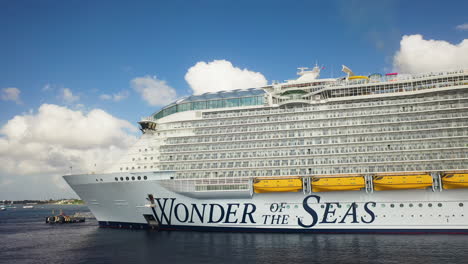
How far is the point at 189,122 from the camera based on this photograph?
42906 millimetres

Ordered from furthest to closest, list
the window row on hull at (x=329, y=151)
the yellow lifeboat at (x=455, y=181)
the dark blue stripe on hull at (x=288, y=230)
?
the window row on hull at (x=329, y=151) → the dark blue stripe on hull at (x=288, y=230) → the yellow lifeboat at (x=455, y=181)

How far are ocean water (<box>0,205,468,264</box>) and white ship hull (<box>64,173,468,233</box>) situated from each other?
102 cm

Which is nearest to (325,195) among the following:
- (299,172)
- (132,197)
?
(299,172)

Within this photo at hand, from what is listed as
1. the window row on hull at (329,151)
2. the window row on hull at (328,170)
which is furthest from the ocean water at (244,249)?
the window row on hull at (329,151)

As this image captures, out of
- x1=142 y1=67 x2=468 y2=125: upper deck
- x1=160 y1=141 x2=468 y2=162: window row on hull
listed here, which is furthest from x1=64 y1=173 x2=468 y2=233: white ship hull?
x1=142 y1=67 x2=468 y2=125: upper deck

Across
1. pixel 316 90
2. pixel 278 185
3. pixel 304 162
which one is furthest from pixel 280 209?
pixel 316 90

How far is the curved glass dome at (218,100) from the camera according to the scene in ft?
139

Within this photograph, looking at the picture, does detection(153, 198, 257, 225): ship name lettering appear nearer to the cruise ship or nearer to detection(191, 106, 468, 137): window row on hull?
the cruise ship

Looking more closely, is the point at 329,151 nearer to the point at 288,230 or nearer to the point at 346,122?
the point at 346,122

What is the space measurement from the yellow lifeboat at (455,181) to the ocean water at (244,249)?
482 cm

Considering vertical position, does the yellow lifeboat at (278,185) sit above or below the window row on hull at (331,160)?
below

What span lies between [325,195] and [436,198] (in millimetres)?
10441

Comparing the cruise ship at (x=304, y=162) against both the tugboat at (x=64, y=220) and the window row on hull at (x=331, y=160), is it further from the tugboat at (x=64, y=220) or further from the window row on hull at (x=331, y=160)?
the tugboat at (x=64, y=220)

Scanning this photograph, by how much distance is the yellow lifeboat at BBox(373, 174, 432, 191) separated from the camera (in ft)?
107
